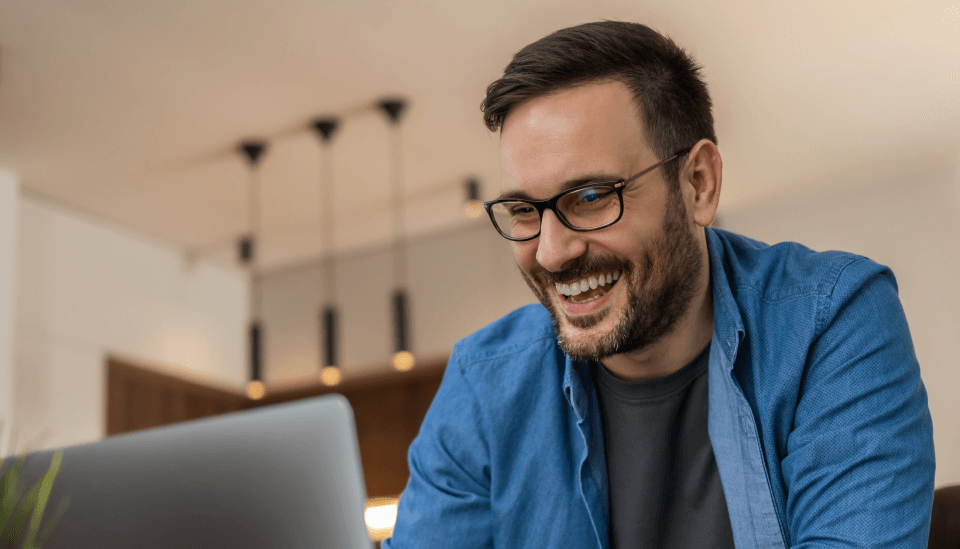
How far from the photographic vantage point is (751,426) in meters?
1.14

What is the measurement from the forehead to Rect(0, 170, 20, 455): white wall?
385 cm

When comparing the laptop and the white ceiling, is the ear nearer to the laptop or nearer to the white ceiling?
the laptop

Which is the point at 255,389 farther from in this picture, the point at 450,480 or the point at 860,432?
the point at 860,432

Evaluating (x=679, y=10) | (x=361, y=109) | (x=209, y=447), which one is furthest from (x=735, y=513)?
(x=361, y=109)

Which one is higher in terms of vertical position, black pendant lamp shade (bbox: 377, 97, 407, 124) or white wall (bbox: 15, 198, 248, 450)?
black pendant lamp shade (bbox: 377, 97, 407, 124)

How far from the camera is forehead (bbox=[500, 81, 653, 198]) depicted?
1.20m

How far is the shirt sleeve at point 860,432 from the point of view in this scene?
1032mm

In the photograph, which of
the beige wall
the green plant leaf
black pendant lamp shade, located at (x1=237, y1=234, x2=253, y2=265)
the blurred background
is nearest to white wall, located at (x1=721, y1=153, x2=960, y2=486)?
the blurred background

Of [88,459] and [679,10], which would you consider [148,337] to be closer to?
[679,10]

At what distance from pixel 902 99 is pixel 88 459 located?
4.37m

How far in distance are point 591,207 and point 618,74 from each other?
0.69 ft

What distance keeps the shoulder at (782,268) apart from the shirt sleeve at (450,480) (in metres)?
0.44

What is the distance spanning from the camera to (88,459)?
0.78 metres

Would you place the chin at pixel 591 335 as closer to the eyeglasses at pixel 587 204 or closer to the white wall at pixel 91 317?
the eyeglasses at pixel 587 204
